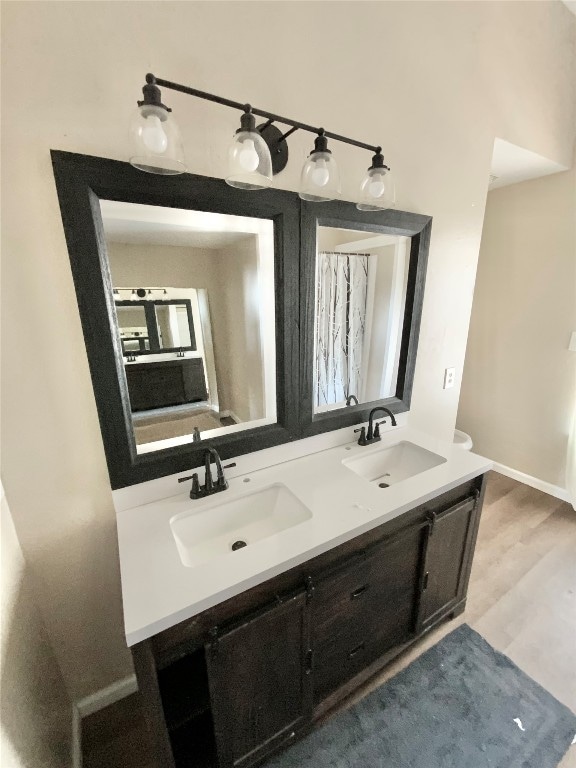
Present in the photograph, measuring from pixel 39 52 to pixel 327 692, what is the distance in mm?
2077

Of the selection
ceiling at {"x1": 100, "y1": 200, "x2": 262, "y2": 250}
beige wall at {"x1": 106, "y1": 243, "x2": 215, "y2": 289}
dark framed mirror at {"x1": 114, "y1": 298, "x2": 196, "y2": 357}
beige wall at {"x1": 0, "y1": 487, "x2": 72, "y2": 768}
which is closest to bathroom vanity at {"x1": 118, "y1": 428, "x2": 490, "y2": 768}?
beige wall at {"x1": 0, "y1": 487, "x2": 72, "y2": 768}

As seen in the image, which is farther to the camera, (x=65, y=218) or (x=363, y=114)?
(x=363, y=114)

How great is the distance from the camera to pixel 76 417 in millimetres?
→ 958

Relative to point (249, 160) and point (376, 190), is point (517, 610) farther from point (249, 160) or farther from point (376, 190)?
point (249, 160)

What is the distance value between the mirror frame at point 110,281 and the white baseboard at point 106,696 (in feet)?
2.97

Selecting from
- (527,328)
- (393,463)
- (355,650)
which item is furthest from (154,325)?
(527,328)

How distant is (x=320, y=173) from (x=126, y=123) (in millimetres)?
553

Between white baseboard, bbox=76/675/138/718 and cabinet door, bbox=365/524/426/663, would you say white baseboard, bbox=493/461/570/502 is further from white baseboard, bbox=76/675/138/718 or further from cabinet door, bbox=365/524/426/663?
white baseboard, bbox=76/675/138/718

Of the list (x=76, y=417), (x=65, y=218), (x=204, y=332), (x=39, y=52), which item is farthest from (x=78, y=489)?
(x=39, y=52)

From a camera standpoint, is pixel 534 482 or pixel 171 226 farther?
pixel 534 482

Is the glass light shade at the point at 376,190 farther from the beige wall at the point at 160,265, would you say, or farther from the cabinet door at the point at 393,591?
the cabinet door at the point at 393,591

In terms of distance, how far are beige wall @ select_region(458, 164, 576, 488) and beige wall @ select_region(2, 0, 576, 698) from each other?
0.87 meters

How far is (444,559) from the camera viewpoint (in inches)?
52.2

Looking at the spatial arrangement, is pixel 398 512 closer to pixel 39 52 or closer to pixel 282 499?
pixel 282 499
